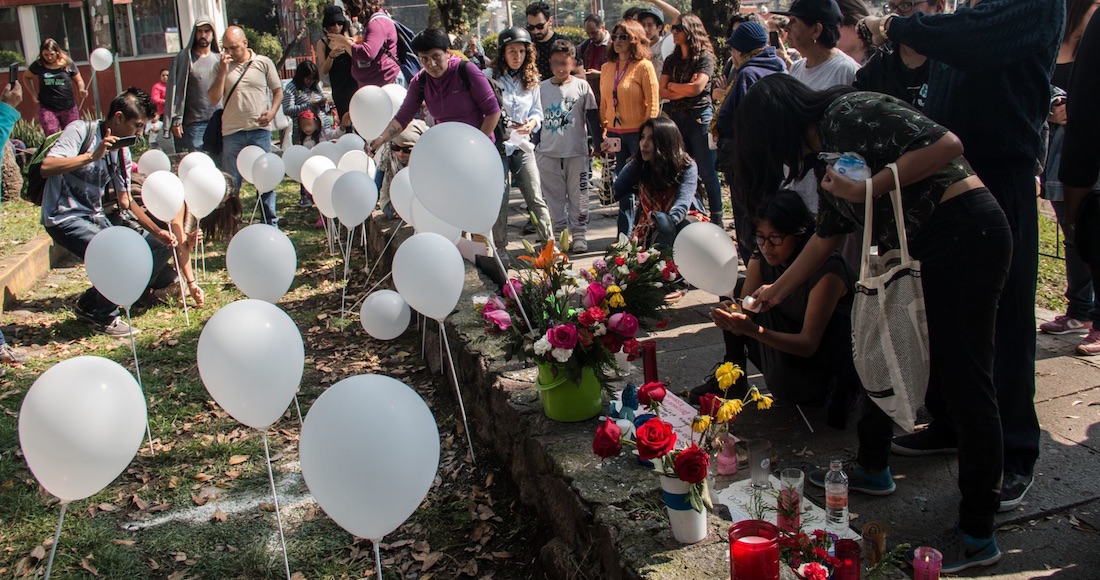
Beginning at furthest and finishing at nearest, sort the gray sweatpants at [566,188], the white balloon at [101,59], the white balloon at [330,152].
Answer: the white balloon at [101,59] < the white balloon at [330,152] < the gray sweatpants at [566,188]

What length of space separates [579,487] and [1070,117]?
216cm

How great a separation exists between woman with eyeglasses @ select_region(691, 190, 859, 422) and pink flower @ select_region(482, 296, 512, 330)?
0.84 meters

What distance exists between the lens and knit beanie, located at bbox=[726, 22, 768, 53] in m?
5.17

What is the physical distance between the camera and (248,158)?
746cm

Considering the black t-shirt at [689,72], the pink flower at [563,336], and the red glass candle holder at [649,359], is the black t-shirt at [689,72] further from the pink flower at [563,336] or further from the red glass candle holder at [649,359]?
the pink flower at [563,336]

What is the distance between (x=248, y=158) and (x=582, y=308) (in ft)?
16.1

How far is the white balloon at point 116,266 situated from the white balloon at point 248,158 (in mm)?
2780

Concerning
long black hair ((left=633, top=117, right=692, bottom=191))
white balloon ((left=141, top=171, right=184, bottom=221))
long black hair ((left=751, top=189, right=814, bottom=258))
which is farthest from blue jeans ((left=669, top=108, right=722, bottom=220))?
white balloon ((left=141, top=171, right=184, bottom=221))

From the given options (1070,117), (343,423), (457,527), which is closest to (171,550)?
(457,527)

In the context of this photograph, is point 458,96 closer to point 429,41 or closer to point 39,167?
point 429,41

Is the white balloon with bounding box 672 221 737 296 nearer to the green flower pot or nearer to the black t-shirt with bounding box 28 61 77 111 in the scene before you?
the green flower pot

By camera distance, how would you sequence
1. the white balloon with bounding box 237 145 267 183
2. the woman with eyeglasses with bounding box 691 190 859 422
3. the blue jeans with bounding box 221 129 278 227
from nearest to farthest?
the woman with eyeglasses with bounding box 691 190 859 422, the white balloon with bounding box 237 145 267 183, the blue jeans with bounding box 221 129 278 227

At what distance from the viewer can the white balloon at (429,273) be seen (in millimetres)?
3922

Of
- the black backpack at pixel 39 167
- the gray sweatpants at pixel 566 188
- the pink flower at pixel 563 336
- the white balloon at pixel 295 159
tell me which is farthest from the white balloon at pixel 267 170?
the pink flower at pixel 563 336
